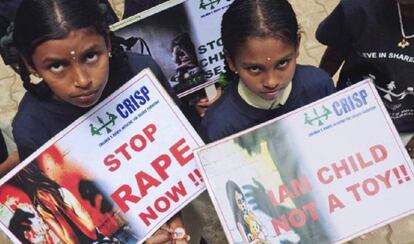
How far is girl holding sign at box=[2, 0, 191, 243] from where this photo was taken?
1138 mm

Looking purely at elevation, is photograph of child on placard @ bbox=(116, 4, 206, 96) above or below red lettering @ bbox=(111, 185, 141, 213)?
above

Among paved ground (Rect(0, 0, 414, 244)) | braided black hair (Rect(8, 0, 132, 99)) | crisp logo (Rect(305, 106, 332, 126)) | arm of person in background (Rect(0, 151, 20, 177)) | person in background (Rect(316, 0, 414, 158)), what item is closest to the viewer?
braided black hair (Rect(8, 0, 132, 99))

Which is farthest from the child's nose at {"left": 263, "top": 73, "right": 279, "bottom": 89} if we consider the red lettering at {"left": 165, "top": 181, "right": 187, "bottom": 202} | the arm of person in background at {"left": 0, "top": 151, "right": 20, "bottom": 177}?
the arm of person in background at {"left": 0, "top": 151, "right": 20, "bottom": 177}

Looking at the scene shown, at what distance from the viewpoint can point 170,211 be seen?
1289mm

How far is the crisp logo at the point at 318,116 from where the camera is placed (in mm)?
1237

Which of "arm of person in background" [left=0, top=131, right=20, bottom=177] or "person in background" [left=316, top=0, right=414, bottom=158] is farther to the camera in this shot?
"arm of person in background" [left=0, top=131, right=20, bottom=177]

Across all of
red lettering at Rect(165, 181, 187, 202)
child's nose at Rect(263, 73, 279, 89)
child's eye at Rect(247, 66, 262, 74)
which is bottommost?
red lettering at Rect(165, 181, 187, 202)

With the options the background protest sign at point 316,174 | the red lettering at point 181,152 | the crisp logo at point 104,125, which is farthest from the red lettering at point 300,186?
the crisp logo at point 104,125

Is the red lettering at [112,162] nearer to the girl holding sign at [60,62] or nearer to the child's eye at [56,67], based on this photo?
the girl holding sign at [60,62]

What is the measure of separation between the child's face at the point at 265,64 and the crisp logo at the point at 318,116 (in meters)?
0.10

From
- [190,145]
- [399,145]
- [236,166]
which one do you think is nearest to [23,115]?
[190,145]

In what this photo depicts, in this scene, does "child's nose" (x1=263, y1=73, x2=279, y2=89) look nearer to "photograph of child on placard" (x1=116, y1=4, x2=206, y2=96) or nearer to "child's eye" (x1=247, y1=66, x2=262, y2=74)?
"child's eye" (x1=247, y1=66, x2=262, y2=74)

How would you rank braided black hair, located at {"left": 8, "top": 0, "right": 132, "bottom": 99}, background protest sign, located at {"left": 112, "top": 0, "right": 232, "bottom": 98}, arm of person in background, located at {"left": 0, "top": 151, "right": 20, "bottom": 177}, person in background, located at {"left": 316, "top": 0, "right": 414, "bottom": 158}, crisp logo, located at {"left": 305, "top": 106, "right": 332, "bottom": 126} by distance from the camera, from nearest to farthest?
1. braided black hair, located at {"left": 8, "top": 0, "right": 132, "bottom": 99}
2. crisp logo, located at {"left": 305, "top": 106, "right": 332, "bottom": 126}
3. person in background, located at {"left": 316, "top": 0, "right": 414, "bottom": 158}
4. background protest sign, located at {"left": 112, "top": 0, "right": 232, "bottom": 98}
5. arm of person in background, located at {"left": 0, "top": 151, "right": 20, "bottom": 177}

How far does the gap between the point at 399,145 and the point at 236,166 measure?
41 cm
